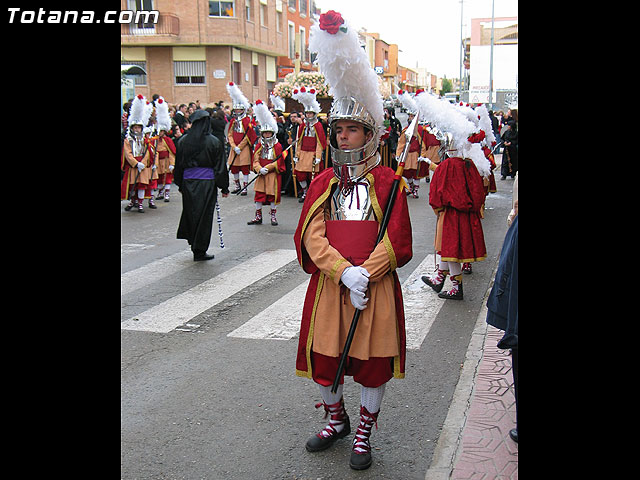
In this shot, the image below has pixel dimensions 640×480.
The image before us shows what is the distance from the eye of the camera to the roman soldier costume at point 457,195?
6.96m

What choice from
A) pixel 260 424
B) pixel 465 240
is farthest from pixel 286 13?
pixel 260 424

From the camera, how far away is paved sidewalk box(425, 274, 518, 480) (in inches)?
136

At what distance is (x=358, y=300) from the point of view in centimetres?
341

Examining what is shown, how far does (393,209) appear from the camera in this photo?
3.58 meters

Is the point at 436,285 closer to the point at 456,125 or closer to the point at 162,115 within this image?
the point at 456,125

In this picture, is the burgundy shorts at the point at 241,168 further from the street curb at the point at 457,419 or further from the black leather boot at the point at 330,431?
the black leather boot at the point at 330,431

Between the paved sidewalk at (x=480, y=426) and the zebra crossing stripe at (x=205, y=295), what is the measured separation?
285 centimetres

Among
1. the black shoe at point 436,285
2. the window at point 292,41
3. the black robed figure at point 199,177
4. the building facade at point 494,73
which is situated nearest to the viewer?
the black shoe at point 436,285

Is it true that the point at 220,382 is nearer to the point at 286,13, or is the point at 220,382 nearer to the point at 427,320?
the point at 427,320

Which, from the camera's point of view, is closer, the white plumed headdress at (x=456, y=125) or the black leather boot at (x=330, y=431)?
the black leather boot at (x=330, y=431)

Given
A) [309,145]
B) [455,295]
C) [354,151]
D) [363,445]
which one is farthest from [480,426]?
[309,145]

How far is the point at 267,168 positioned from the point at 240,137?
4507mm

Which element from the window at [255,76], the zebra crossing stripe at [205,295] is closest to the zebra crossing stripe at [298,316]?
the zebra crossing stripe at [205,295]

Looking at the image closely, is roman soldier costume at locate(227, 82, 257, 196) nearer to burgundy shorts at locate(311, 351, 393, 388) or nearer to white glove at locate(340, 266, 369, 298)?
burgundy shorts at locate(311, 351, 393, 388)
